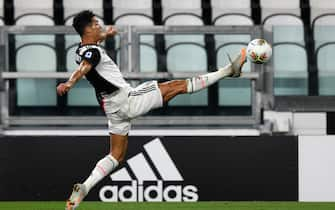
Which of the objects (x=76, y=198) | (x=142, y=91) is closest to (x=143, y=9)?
(x=142, y=91)

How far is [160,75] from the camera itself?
448 inches

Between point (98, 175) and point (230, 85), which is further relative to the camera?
point (230, 85)

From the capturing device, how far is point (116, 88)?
8.80 m

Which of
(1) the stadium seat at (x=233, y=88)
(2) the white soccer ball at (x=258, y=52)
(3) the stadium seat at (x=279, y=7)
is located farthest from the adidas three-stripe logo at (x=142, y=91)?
(3) the stadium seat at (x=279, y=7)

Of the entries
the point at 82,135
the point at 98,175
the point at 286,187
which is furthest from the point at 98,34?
the point at 286,187

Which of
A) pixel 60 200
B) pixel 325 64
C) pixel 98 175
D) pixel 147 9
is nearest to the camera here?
pixel 98 175

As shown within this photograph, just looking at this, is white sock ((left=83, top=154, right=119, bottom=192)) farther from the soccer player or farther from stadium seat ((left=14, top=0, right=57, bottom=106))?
stadium seat ((left=14, top=0, right=57, bottom=106))

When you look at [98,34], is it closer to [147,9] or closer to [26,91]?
[26,91]

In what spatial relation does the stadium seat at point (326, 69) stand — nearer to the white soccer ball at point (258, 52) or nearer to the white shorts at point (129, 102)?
the white soccer ball at point (258, 52)

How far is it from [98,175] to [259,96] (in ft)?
10.5

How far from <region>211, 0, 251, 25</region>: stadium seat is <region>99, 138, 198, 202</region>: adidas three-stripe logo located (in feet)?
9.44

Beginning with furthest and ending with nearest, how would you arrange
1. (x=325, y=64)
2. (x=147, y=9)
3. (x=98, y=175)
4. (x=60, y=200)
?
1. (x=147, y=9)
2. (x=325, y=64)
3. (x=60, y=200)
4. (x=98, y=175)

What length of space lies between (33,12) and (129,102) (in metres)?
4.69

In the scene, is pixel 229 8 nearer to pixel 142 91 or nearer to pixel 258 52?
pixel 258 52
